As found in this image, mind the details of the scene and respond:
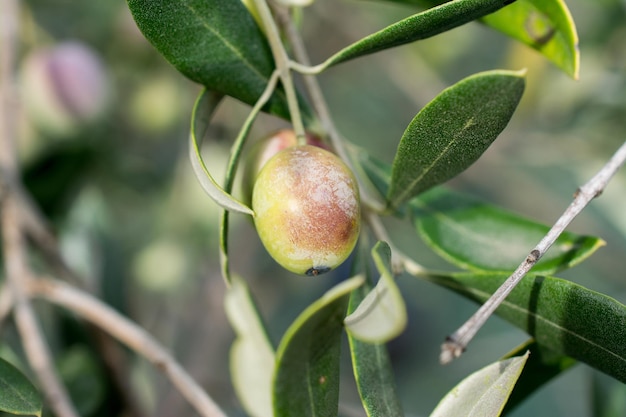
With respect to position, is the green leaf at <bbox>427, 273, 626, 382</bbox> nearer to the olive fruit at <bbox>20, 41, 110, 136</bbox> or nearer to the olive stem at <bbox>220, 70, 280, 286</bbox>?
the olive stem at <bbox>220, 70, 280, 286</bbox>

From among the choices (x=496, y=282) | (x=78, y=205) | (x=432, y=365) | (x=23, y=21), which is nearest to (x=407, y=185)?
(x=496, y=282)

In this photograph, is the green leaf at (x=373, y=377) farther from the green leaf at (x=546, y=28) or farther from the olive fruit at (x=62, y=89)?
the olive fruit at (x=62, y=89)

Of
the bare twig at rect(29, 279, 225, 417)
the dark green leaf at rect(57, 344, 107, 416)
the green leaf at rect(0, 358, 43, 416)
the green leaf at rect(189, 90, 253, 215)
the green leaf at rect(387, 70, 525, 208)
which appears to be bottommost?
the dark green leaf at rect(57, 344, 107, 416)

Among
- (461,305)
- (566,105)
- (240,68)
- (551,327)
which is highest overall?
(240,68)

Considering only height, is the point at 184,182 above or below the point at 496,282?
below

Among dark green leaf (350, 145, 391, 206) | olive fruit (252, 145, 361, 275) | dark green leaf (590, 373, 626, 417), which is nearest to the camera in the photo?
olive fruit (252, 145, 361, 275)

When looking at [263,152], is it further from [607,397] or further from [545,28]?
[607,397]

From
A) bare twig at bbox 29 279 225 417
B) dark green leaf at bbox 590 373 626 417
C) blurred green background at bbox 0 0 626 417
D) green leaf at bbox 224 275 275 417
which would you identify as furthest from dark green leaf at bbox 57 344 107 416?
dark green leaf at bbox 590 373 626 417

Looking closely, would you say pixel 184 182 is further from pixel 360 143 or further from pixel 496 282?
pixel 496 282
